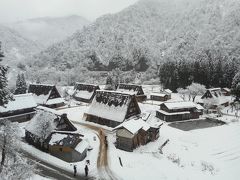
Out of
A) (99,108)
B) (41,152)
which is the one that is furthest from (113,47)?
(41,152)

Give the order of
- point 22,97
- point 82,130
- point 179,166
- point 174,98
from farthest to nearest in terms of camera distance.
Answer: point 174,98 < point 22,97 < point 82,130 < point 179,166

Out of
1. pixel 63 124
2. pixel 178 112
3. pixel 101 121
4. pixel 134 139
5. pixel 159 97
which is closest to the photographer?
pixel 63 124

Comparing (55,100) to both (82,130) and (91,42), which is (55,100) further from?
(91,42)

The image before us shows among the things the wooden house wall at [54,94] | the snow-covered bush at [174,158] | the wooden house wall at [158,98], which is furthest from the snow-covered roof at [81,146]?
the wooden house wall at [158,98]

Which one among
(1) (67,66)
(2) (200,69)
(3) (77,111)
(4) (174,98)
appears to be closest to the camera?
(3) (77,111)

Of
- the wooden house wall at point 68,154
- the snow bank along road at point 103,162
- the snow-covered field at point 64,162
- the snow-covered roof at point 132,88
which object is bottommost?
the snow bank along road at point 103,162

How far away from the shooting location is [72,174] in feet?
96.3

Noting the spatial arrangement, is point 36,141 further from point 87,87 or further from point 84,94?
point 87,87

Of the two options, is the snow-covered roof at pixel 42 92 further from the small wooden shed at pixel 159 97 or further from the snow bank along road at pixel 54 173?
the small wooden shed at pixel 159 97

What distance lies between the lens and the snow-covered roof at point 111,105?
47.8 metres

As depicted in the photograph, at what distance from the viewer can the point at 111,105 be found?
163 feet

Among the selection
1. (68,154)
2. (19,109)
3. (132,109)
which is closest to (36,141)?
(68,154)

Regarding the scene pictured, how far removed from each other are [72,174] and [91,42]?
6412 inches

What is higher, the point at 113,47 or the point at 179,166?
the point at 113,47
